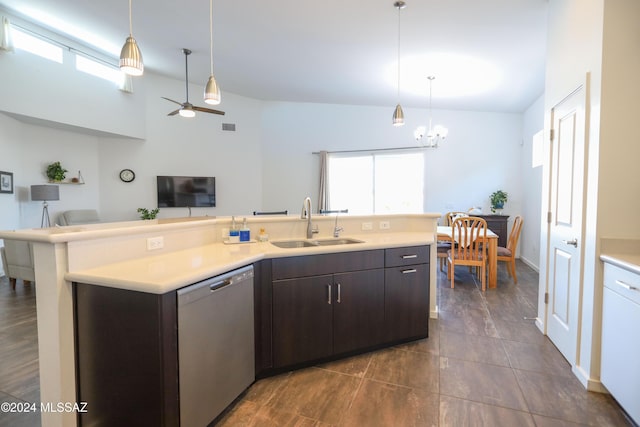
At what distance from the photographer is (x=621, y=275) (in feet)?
5.59

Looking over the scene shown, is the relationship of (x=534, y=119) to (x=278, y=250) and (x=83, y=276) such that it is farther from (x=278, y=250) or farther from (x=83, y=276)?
(x=83, y=276)

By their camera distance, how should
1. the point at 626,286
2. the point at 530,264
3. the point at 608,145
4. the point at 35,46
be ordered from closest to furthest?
the point at 626,286, the point at 608,145, the point at 35,46, the point at 530,264

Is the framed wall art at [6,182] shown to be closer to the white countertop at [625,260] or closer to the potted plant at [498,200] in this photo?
the white countertop at [625,260]

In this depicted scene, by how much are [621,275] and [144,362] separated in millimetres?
2523

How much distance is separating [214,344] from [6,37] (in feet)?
18.5

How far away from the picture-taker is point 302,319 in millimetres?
2074

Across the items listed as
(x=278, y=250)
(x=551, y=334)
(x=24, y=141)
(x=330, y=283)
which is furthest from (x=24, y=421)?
(x=24, y=141)

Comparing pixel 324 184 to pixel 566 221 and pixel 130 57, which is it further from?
pixel 130 57

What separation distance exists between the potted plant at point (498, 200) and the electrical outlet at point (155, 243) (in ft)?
19.4

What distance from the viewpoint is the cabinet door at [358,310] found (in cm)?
219

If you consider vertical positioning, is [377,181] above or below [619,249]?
above

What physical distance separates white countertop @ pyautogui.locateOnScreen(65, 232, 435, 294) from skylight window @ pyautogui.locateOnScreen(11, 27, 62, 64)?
508 cm

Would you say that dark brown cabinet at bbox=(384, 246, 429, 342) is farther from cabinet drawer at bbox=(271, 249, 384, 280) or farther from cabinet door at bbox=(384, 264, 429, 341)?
cabinet drawer at bbox=(271, 249, 384, 280)

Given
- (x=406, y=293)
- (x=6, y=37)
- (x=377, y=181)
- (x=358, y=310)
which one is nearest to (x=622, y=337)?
(x=406, y=293)
